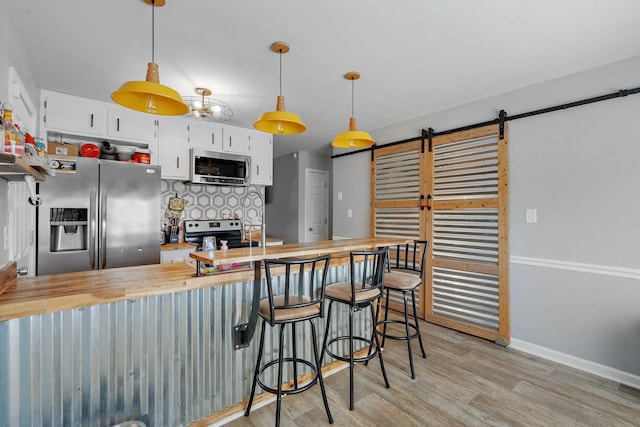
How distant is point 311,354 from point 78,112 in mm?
3440

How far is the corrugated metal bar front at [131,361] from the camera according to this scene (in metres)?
1.40

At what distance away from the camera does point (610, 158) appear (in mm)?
2553

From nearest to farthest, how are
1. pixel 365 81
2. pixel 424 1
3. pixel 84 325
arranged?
pixel 84 325 < pixel 424 1 < pixel 365 81

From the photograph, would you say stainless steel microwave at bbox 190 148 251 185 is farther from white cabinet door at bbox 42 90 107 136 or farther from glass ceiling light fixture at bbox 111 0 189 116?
glass ceiling light fixture at bbox 111 0 189 116

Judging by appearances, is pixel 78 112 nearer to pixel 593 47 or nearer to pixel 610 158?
pixel 593 47

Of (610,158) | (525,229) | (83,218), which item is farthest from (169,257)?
(610,158)

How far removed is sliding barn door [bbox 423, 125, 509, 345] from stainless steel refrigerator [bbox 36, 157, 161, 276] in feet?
10.6

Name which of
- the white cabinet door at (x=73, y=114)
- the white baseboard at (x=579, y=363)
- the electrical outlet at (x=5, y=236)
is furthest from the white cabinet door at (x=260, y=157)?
the white baseboard at (x=579, y=363)

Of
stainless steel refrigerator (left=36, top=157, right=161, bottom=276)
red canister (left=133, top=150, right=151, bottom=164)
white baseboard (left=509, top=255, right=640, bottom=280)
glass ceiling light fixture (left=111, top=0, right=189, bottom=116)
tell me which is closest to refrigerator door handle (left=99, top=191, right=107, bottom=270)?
stainless steel refrigerator (left=36, top=157, right=161, bottom=276)

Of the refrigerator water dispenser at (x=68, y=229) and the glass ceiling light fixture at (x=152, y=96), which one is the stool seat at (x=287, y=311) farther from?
the refrigerator water dispenser at (x=68, y=229)

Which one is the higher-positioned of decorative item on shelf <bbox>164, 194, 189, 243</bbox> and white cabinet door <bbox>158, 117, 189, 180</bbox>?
white cabinet door <bbox>158, 117, 189, 180</bbox>

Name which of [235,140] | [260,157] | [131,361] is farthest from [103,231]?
[260,157]

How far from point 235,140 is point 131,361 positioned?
3.34m

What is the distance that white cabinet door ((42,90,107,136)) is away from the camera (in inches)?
123
